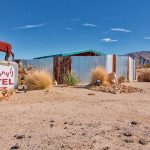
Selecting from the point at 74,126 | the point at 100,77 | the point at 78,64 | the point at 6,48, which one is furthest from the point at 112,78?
the point at 74,126

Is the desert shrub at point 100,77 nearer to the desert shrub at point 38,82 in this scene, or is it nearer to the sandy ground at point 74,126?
the desert shrub at point 38,82

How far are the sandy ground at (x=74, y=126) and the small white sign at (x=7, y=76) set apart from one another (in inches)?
132

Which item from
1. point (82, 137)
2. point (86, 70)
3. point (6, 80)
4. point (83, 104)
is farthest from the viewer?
point (86, 70)

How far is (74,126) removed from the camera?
6820mm

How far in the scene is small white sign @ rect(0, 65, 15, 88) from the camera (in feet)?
45.0

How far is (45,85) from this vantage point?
48.5 ft

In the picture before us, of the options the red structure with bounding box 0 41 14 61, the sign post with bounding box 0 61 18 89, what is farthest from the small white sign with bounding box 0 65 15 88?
the red structure with bounding box 0 41 14 61

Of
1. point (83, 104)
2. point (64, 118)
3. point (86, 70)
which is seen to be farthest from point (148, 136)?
point (86, 70)

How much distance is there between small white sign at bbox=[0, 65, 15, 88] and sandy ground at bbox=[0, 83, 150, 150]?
3.36m

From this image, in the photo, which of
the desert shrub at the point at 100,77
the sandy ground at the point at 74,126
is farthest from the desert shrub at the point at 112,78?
the sandy ground at the point at 74,126

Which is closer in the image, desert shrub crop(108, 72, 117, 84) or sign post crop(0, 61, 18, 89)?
sign post crop(0, 61, 18, 89)

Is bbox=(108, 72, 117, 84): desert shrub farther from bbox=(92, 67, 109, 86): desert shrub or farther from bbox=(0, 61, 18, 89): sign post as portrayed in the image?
bbox=(0, 61, 18, 89): sign post

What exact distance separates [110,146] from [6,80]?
371 inches

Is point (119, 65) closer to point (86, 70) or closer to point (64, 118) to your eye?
point (86, 70)
